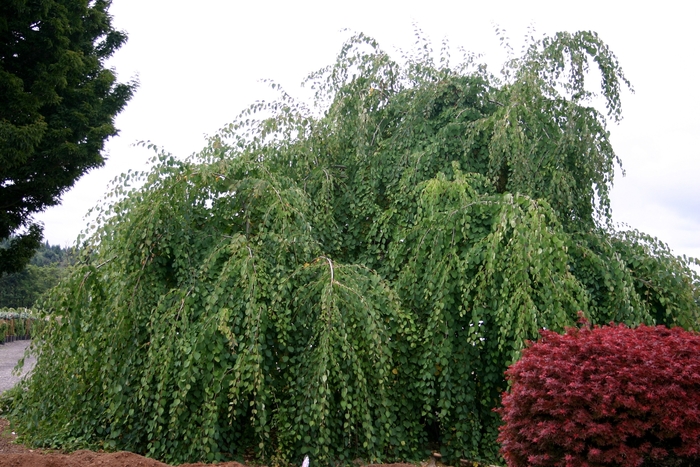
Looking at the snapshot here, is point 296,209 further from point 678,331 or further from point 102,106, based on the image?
point 102,106

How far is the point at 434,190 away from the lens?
542 centimetres

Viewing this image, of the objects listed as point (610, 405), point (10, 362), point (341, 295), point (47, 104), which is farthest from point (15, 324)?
point (610, 405)

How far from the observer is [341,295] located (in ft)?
15.8

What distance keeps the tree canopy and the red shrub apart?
33.3ft

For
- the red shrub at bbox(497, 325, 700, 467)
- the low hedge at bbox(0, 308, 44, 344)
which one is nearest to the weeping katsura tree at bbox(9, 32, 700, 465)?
the red shrub at bbox(497, 325, 700, 467)

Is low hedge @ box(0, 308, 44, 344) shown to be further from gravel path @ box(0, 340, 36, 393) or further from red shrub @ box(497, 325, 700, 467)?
red shrub @ box(497, 325, 700, 467)

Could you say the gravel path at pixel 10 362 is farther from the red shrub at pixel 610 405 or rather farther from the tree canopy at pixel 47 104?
the red shrub at pixel 610 405

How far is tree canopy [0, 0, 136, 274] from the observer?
1088cm

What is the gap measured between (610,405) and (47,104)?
11653mm

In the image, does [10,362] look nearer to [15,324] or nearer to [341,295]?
[15,324]

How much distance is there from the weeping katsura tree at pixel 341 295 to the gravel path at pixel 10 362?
2926 millimetres

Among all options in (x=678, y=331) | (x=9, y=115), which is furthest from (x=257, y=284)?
(x=9, y=115)

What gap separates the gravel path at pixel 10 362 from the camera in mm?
9645

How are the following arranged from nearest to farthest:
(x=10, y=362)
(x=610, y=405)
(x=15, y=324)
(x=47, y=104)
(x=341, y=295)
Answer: (x=610, y=405), (x=341, y=295), (x=47, y=104), (x=10, y=362), (x=15, y=324)
